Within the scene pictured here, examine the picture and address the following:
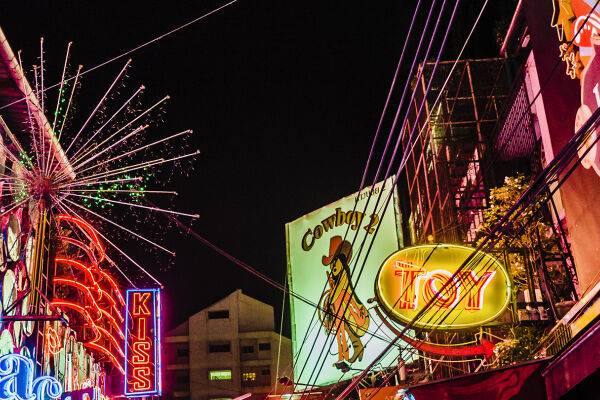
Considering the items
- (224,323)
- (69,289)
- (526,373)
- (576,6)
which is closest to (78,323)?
(69,289)

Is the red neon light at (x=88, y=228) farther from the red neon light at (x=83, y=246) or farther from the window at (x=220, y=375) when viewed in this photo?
the window at (x=220, y=375)

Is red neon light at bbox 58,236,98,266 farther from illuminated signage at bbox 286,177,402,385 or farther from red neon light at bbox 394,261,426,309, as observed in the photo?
red neon light at bbox 394,261,426,309

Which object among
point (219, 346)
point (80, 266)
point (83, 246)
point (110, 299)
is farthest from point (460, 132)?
point (219, 346)

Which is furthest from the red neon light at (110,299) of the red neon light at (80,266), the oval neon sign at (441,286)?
the oval neon sign at (441,286)

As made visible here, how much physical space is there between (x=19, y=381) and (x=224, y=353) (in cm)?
4940

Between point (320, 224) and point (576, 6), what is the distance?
1864cm

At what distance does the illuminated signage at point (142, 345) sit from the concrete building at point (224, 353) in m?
37.6

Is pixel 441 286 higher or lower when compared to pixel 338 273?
lower

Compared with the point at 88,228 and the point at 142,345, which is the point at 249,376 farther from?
the point at 88,228

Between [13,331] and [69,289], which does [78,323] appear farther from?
[13,331]

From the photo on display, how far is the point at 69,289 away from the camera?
70.2ft

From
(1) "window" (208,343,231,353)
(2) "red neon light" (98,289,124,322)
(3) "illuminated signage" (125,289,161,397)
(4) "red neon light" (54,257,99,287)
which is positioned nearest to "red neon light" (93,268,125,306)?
(2) "red neon light" (98,289,124,322)

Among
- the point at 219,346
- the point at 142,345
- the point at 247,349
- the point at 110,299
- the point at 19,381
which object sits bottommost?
the point at 19,381

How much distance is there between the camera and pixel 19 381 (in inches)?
539
